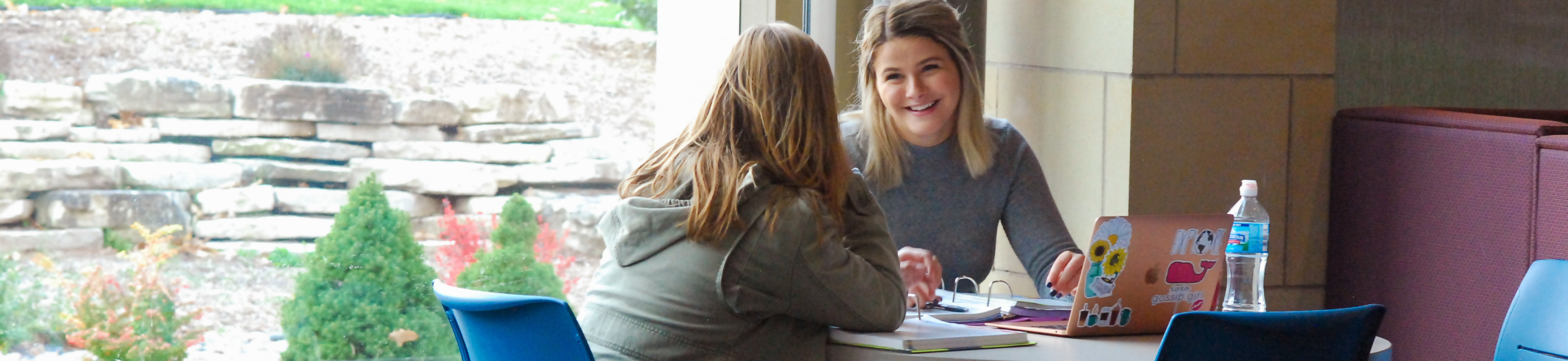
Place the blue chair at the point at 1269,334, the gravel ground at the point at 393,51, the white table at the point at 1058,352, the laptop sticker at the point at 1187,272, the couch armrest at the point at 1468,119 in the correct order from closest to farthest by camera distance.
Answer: the blue chair at the point at 1269,334 → the white table at the point at 1058,352 → the laptop sticker at the point at 1187,272 → the couch armrest at the point at 1468,119 → the gravel ground at the point at 393,51

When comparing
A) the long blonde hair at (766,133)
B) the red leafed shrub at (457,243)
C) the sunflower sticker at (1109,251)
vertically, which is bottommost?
the red leafed shrub at (457,243)

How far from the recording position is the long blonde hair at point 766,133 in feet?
5.55

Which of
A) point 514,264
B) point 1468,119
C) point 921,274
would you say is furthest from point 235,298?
point 1468,119

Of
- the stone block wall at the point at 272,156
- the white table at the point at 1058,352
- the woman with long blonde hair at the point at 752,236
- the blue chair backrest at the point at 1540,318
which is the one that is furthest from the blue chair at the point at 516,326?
the stone block wall at the point at 272,156

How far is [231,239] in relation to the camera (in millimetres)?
3717

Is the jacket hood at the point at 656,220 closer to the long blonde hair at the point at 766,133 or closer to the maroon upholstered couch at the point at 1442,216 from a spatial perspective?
the long blonde hair at the point at 766,133

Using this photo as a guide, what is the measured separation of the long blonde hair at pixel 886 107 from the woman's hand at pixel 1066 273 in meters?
0.47

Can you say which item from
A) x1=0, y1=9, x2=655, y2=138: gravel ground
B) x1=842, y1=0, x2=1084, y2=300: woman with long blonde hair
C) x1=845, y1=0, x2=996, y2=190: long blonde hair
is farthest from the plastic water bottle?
x1=0, y1=9, x2=655, y2=138: gravel ground

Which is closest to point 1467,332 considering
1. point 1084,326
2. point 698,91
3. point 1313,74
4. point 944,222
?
point 1313,74

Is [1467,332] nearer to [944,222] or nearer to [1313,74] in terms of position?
[1313,74]

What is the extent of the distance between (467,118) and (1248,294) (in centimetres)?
246

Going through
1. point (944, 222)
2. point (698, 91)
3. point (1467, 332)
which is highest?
point (698, 91)

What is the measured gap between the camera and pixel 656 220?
65.3 inches

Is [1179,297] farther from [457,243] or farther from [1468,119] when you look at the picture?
[457,243]
